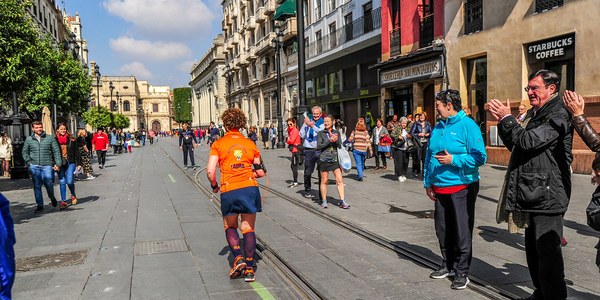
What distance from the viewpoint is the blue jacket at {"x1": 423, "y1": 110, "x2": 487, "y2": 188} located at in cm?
418

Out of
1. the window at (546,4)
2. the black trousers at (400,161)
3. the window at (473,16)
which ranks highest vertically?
the window at (473,16)

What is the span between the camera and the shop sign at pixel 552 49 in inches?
498

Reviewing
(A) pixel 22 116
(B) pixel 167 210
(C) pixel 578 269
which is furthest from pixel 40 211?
(A) pixel 22 116

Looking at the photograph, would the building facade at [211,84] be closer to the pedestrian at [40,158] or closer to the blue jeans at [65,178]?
the blue jeans at [65,178]

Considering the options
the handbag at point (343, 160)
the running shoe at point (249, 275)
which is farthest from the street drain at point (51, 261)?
the handbag at point (343, 160)

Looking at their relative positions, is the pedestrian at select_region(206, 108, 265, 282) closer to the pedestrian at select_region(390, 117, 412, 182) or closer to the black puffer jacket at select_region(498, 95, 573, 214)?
the black puffer jacket at select_region(498, 95, 573, 214)

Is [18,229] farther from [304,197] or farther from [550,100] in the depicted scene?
[550,100]

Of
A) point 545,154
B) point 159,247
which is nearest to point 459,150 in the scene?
point 545,154

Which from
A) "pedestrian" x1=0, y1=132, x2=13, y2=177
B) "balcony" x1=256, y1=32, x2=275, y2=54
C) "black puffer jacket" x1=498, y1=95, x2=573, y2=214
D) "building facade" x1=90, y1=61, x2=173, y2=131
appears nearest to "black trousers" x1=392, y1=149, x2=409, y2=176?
"black puffer jacket" x1=498, y1=95, x2=573, y2=214

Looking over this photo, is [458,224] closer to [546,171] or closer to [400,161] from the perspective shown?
[546,171]

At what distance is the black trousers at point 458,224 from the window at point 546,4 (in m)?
11.1

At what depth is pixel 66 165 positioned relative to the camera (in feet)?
32.9

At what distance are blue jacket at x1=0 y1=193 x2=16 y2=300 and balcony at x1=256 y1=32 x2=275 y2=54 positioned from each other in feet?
129

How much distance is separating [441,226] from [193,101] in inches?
4616
